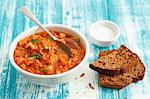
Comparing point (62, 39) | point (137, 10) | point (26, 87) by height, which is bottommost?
point (26, 87)

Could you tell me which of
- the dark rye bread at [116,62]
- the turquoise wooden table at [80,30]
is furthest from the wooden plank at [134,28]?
the dark rye bread at [116,62]

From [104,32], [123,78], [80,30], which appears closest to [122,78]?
[123,78]

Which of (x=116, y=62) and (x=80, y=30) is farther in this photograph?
(x=80, y=30)

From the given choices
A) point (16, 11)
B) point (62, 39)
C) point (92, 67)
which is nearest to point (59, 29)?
point (62, 39)

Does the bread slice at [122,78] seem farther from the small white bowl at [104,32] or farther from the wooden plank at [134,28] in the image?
the small white bowl at [104,32]

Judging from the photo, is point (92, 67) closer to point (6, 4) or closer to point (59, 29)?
point (59, 29)

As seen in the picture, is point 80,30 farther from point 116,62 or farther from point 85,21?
point 116,62

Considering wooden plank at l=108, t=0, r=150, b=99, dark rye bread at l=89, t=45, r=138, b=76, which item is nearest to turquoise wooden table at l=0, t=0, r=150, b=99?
wooden plank at l=108, t=0, r=150, b=99
